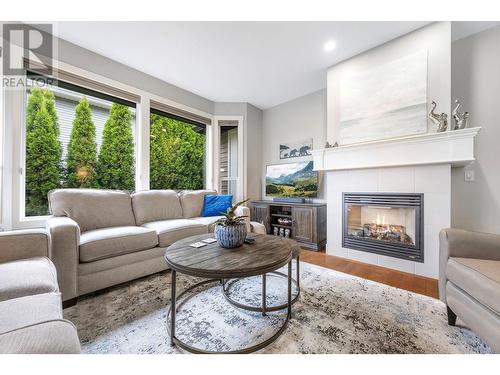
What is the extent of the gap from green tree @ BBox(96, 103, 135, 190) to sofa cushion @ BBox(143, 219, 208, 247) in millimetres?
901

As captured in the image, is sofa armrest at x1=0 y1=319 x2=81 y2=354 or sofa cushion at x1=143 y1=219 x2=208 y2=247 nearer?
sofa armrest at x1=0 y1=319 x2=81 y2=354

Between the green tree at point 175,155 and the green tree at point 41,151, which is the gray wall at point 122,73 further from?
the green tree at point 41,151

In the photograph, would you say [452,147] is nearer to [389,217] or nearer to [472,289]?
[389,217]

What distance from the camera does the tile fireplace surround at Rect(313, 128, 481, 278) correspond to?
1994 millimetres

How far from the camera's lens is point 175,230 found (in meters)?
2.20

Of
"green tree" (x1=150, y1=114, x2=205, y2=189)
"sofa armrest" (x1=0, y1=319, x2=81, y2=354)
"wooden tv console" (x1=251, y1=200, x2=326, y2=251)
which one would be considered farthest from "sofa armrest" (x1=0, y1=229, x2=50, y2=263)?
"wooden tv console" (x1=251, y1=200, x2=326, y2=251)

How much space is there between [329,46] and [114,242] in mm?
3089

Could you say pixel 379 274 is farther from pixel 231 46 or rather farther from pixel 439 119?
pixel 231 46

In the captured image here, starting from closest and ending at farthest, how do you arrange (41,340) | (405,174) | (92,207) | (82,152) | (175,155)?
1. (41,340)
2. (92,207)
3. (405,174)
4. (82,152)
5. (175,155)

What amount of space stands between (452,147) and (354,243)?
1427 millimetres

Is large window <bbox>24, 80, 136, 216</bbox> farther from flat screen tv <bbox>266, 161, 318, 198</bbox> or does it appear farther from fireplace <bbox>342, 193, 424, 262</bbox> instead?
fireplace <bbox>342, 193, 424, 262</bbox>

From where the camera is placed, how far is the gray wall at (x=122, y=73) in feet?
7.66

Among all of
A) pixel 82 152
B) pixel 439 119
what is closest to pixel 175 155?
pixel 82 152

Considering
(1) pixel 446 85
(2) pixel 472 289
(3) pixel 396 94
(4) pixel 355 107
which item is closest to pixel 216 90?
(4) pixel 355 107
